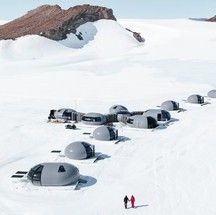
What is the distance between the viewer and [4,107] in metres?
65.1

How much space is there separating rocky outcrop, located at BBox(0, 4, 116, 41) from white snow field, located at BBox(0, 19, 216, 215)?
13.2 feet

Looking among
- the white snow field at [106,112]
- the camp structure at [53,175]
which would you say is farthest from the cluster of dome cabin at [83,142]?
the white snow field at [106,112]

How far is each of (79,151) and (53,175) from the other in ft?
22.0

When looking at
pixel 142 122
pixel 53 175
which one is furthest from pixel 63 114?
pixel 53 175

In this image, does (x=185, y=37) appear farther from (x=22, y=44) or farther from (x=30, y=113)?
(x=30, y=113)

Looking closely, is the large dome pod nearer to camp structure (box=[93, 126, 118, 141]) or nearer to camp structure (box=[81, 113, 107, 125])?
camp structure (box=[93, 126, 118, 141])

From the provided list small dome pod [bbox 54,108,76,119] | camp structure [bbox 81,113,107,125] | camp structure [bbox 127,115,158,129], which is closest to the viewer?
camp structure [bbox 127,115,158,129]

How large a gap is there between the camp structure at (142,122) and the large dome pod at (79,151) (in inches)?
514


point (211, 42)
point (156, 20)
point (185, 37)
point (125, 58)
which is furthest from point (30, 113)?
point (156, 20)

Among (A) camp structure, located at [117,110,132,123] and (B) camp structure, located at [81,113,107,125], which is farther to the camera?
(A) camp structure, located at [117,110,132,123]

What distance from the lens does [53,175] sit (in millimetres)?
30344

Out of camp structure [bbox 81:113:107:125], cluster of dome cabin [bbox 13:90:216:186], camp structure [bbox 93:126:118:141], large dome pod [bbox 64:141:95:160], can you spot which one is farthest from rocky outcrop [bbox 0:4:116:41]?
large dome pod [bbox 64:141:95:160]

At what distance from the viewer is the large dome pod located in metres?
36.7

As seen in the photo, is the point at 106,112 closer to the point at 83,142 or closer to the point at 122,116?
the point at 122,116
